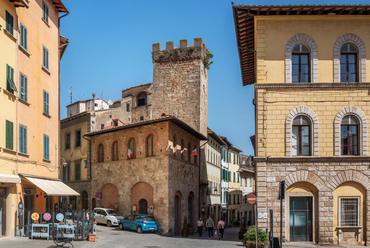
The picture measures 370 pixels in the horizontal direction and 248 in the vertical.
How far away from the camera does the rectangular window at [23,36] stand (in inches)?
945

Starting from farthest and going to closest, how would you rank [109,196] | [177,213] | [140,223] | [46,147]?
[109,196] < [177,213] < [140,223] < [46,147]

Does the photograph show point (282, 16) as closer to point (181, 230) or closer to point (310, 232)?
point (310, 232)

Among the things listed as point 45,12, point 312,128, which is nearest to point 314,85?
point 312,128

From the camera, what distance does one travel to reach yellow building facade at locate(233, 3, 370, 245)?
2353 centimetres

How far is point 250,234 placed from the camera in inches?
843

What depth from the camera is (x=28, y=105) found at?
24.7 metres

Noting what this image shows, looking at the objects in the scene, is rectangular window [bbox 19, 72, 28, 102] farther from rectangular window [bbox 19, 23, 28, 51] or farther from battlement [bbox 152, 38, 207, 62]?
battlement [bbox 152, 38, 207, 62]

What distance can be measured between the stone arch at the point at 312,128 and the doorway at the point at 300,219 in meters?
2.42

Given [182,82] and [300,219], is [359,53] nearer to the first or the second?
[300,219]

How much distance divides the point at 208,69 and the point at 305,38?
27.9 m

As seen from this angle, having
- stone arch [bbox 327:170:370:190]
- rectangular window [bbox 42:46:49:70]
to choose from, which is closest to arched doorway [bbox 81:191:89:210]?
rectangular window [bbox 42:46:49:70]

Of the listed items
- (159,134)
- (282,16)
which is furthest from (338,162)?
(159,134)

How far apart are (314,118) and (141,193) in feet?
58.6

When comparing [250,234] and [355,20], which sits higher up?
[355,20]
